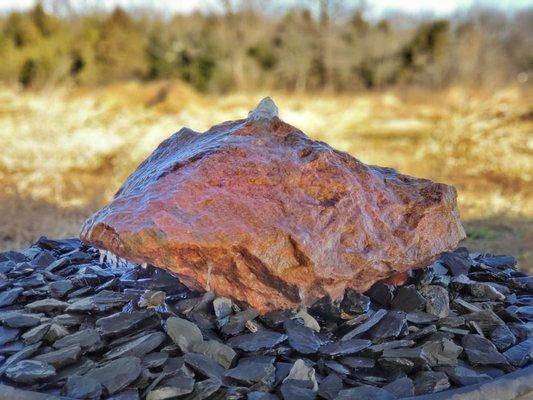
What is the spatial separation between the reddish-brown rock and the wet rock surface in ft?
0.41

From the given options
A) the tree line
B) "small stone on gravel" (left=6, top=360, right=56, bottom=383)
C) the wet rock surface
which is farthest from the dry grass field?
"small stone on gravel" (left=6, top=360, right=56, bottom=383)

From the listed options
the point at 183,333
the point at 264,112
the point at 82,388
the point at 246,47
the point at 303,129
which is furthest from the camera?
the point at 246,47

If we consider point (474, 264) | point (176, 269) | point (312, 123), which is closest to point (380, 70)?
point (312, 123)

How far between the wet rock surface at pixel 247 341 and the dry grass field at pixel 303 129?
2982mm

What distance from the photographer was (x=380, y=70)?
50.8 feet

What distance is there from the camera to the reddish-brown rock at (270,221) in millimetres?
2199

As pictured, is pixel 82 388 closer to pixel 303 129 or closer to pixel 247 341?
pixel 247 341

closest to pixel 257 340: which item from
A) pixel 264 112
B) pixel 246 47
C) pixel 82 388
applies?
pixel 82 388

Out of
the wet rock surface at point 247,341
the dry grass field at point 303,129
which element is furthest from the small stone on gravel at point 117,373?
the dry grass field at point 303,129

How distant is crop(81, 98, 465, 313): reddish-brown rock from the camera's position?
2199mm

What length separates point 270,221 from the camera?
7.31ft

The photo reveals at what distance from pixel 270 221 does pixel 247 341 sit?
43 centimetres

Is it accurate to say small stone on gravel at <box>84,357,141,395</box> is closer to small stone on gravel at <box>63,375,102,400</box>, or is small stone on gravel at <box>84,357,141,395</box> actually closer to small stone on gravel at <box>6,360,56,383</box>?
small stone on gravel at <box>63,375,102,400</box>

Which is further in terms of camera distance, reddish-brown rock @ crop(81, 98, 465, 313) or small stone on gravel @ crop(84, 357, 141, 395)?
reddish-brown rock @ crop(81, 98, 465, 313)
